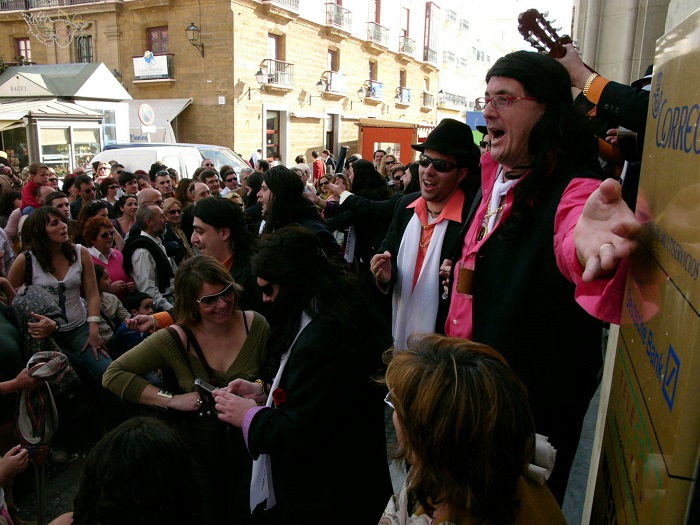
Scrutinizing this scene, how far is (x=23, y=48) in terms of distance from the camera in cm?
2331

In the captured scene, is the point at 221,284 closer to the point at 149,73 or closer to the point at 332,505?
the point at 332,505

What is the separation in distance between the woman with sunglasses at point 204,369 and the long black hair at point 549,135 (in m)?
1.52

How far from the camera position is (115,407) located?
147 inches

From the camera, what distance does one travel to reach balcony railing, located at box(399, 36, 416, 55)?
100 ft

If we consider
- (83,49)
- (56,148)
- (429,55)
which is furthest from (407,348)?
(429,55)

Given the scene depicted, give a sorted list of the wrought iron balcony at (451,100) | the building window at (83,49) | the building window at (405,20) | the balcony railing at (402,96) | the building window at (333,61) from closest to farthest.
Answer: the building window at (83,49) → the building window at (333,61) → the building window at (405,20) → the balcony railing at (402,96) → the wrought iron balcony at (451,100)

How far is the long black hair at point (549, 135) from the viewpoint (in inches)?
63.5

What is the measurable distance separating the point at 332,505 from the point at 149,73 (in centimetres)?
2186

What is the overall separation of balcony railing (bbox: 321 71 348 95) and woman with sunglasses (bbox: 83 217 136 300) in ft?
70.2

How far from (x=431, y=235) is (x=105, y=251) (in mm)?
3132

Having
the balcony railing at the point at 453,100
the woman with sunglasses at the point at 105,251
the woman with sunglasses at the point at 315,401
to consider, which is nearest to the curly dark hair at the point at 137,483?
the woman with sunglasses at the point at 315,401

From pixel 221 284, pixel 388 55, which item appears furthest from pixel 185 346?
pixel 388 55

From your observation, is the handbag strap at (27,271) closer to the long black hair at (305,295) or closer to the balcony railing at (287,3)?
the long black hair at (305,295)

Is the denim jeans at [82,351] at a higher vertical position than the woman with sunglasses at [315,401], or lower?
lower
